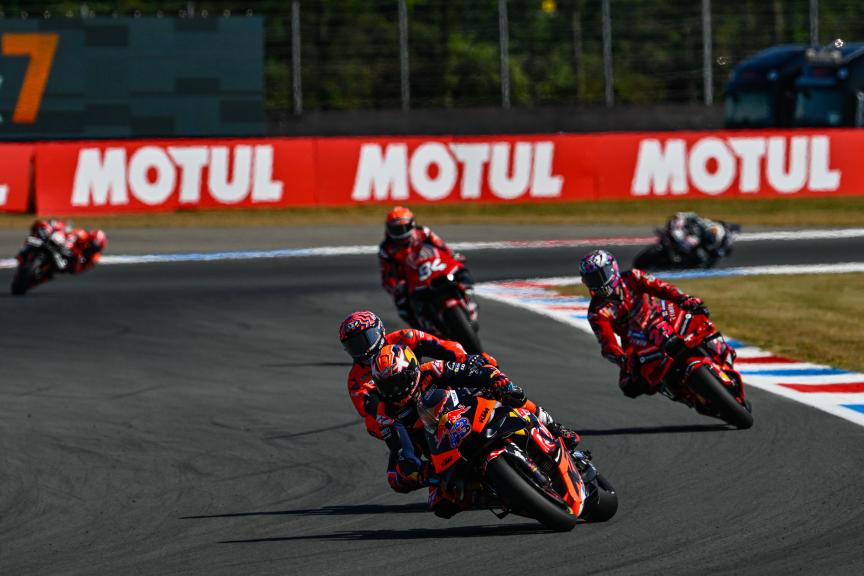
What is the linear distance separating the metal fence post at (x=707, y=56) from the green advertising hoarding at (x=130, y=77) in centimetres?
1338

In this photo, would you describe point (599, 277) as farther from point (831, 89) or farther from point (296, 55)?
point (296, 55)

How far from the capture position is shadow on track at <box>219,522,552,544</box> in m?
9.09

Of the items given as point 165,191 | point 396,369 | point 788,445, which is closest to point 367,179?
point 165,191

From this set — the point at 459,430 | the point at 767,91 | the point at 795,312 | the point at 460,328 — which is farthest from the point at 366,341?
the point at 767,91

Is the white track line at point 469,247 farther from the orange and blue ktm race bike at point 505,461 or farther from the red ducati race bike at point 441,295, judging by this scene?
the orange and blue ktm race bike at point 505,461

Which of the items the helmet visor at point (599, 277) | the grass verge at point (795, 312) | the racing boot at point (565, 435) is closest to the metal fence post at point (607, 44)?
the grass verge at point (795, 312)

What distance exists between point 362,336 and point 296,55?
36692mm

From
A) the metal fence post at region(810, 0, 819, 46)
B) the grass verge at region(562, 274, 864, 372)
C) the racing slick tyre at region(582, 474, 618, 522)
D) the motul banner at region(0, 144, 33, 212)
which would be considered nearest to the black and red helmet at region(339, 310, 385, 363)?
the racing slick tyre at region(582, 474, 618, 522)

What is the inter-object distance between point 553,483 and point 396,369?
1126 millimetres

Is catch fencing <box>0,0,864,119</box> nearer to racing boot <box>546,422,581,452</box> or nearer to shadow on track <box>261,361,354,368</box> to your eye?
shadow on track <box>261,361,354,368</box>

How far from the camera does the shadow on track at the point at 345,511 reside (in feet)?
32.5

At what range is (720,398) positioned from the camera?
12.4 m

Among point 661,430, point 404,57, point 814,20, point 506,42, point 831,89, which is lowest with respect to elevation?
point 661,430

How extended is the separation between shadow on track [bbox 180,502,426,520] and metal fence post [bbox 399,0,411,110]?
1419 inches
